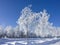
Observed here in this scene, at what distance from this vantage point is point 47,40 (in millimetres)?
1901

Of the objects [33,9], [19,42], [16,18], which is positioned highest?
[33,9]

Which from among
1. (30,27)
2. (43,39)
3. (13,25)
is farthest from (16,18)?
(43,39)

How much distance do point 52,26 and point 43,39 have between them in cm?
23

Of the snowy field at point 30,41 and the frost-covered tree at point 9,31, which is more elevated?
the frost-covered tree at point 9,31

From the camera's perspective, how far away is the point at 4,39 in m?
1.80

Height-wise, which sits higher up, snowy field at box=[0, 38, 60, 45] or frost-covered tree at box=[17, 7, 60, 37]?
frost-covered tree at box=[17, 7, 60, 37]

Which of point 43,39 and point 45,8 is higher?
point 45,8

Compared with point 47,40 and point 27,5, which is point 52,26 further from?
point 27,5

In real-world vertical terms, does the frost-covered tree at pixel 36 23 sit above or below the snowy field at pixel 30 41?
above

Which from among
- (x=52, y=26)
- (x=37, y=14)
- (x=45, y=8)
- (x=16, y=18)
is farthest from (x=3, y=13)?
(x=52, y=26)

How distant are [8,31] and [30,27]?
0.31 m

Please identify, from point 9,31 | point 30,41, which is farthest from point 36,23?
point 9,31

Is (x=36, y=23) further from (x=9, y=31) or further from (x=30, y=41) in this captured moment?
(x=9, y=31)

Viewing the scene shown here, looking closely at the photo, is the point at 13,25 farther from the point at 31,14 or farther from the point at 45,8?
the point at 45,8
